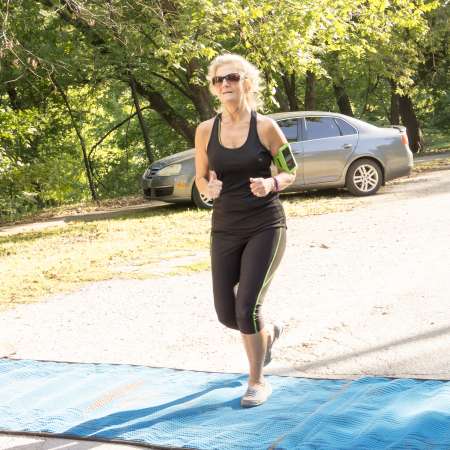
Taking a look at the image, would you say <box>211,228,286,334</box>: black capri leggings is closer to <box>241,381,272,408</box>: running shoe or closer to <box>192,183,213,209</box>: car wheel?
<box>241,381,272,408</box>: running shoe

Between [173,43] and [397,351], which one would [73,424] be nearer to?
[397,351]

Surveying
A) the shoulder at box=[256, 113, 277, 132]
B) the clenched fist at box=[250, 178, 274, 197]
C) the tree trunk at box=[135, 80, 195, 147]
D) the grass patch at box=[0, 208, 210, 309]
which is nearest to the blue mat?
the clenched fist at box=[250, 178, 274, 197]

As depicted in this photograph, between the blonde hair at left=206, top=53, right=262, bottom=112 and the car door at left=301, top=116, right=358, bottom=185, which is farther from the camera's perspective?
the car door at left=301, top=116, right=358, bottom=185

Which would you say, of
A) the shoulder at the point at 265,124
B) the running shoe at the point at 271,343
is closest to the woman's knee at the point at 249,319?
the running shoe at the point at 271,343

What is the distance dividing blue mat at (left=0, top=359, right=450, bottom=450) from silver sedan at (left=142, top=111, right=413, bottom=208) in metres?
9.57

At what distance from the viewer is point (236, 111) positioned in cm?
440

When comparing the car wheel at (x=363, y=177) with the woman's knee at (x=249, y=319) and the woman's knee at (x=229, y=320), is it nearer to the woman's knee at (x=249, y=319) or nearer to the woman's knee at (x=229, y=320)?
the woman's knee at (x=229, y=320)

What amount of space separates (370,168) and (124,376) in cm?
1045

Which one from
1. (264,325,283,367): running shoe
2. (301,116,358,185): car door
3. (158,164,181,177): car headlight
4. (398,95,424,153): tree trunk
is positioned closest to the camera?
(264,325,283,367): running shoe

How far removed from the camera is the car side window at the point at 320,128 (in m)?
14.9

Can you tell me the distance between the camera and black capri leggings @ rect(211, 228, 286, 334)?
4340mm

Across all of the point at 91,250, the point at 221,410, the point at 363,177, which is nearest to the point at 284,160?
the point at 221,410

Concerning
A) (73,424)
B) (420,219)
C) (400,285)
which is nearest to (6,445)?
(73,424)

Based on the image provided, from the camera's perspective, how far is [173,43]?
14.2 m
